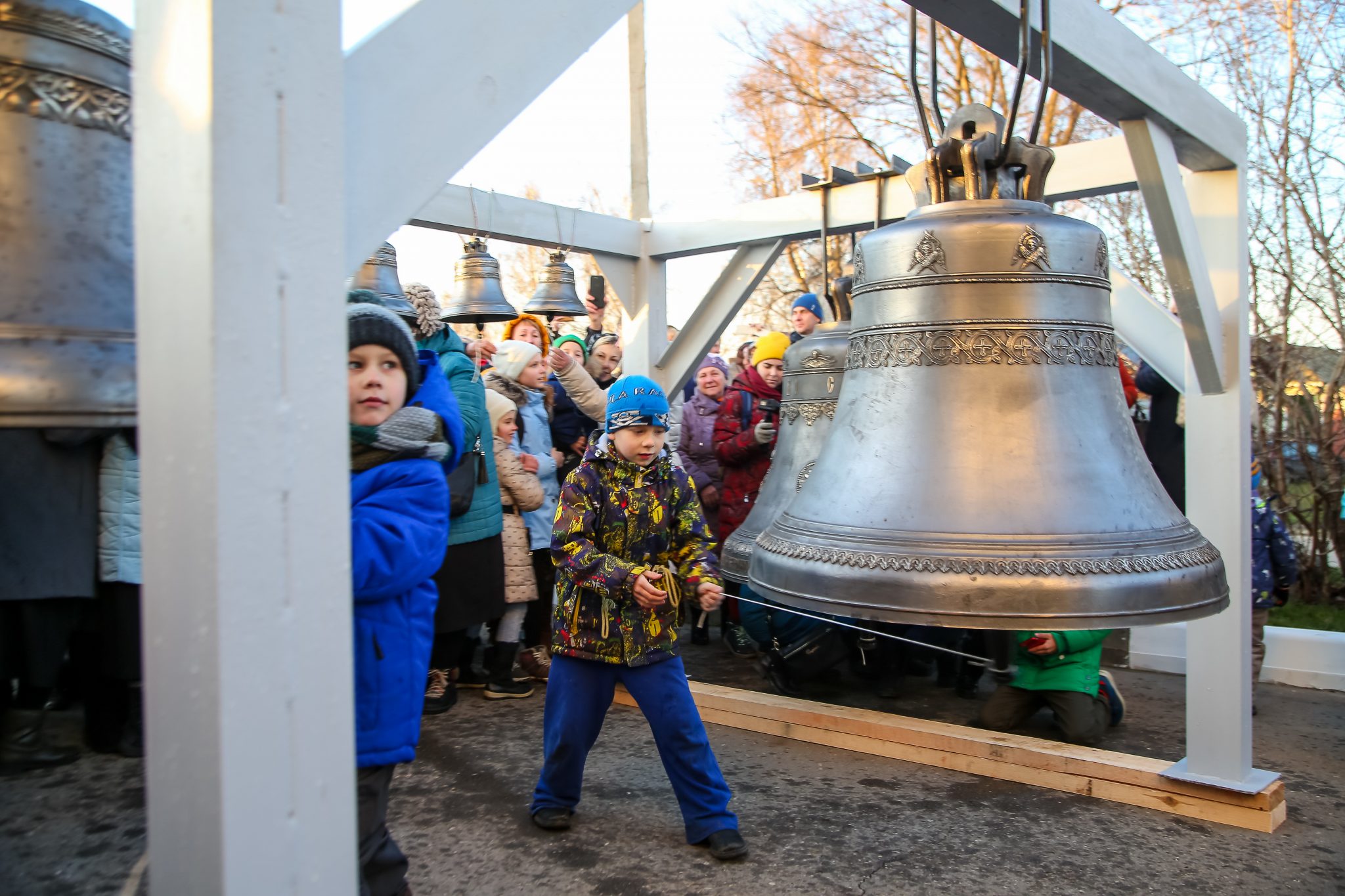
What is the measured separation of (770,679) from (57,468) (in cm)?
355

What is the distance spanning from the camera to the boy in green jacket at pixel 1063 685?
14.0ft

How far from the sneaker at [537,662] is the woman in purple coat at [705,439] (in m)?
1.32

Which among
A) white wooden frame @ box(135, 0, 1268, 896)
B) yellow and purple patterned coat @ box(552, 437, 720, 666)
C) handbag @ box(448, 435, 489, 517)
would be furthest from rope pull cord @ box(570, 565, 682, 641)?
white wooden frame @ box(135, 0, 1268, 896)

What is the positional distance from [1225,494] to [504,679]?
10.3ft

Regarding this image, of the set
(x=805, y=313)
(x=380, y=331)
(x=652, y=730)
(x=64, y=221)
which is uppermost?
(x=805, y=313)

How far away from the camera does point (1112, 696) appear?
4.57 metres

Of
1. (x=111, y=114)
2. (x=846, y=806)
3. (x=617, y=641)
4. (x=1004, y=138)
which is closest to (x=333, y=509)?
(x=111, y=114)

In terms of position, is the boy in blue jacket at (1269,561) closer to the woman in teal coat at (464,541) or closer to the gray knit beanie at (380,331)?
the woman in teal coat at (464,541)

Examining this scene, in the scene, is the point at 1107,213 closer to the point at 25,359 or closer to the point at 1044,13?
the point at 1044,13

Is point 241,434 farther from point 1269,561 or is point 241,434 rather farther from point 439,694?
point 1269,561

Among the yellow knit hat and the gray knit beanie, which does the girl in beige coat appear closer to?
the yellow knit hat

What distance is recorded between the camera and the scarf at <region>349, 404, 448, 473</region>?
2.03 metres

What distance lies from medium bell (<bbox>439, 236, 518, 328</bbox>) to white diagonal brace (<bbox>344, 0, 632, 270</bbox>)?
14.6 ft

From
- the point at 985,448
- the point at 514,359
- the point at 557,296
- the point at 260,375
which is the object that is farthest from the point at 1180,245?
the point at 557,296
